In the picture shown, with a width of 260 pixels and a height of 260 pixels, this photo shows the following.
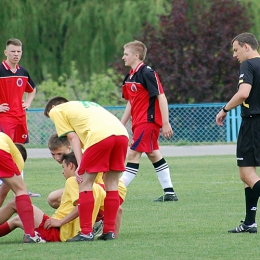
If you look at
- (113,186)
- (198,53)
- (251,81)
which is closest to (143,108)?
(251,81)

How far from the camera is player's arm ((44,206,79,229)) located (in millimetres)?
7648

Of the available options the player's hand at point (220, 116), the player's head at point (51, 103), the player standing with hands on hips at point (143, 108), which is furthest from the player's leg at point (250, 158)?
the player standing with hands on hips at point (143, 108)

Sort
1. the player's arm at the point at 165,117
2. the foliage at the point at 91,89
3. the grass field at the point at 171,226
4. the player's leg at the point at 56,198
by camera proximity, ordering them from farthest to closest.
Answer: the foliage at the point at 91,89
the player's arm at the point at 165,117
the player's leg at the point at 56,198
the grass field at the point at 171,226

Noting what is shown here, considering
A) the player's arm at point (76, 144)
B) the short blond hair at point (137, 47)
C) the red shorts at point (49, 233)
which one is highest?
the short blond hair at point (137, 47)

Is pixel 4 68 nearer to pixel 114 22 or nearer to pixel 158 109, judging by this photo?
pixel 158 109

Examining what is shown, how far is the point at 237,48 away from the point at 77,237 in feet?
7.97

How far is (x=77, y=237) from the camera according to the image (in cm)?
760

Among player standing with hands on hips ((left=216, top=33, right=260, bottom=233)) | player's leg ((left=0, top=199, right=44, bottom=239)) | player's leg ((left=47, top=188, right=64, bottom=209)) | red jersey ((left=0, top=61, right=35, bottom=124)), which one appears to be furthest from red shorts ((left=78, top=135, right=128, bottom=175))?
red jersey ((left=0, top=61, right=35, bottom=124))

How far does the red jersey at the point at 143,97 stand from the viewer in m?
10.9

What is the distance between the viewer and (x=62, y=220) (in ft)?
25.2

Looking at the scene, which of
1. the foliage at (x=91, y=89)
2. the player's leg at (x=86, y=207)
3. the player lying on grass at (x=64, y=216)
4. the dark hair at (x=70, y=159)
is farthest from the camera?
the foliage at (x=91, y=89)

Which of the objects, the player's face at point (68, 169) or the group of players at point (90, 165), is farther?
the player's face at point (68, 169)

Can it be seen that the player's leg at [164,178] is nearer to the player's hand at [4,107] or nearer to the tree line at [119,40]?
the player's hand at [4,107]

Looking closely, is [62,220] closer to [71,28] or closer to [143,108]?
[143,108]
